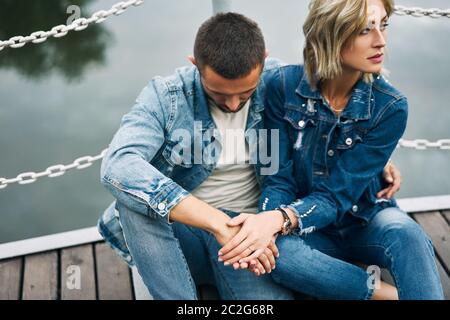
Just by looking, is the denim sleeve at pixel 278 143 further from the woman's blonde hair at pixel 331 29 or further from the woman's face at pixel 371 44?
the woman's face at pixel 371 44

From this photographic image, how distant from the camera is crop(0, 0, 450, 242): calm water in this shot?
3.51m

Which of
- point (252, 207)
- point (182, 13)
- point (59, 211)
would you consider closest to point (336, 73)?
point (252, 207)

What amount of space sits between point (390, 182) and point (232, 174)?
0.47 meters

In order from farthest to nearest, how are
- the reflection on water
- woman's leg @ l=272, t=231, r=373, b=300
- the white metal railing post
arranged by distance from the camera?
the reflection on water
the white metal railing post
woman's leg @ l=272, t=231, r=373, b=300

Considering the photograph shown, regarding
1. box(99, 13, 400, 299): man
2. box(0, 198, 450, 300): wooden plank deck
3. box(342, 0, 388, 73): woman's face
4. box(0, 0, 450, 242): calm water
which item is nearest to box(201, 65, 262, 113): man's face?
box(99, 13, 400, 299): man

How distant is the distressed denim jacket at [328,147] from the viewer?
1.68 meters

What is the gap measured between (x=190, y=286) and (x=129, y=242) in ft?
0.65

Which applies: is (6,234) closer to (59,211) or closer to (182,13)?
(59,211)

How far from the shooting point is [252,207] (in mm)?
1850

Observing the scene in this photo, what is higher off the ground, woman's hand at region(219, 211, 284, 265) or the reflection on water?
the reflection on water

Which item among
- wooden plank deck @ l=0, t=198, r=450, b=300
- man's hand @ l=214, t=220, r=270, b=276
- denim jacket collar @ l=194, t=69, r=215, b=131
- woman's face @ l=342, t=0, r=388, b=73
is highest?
woman's face @ l=342, t=0, r=388, b=73

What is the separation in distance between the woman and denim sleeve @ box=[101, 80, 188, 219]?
0.62 feet

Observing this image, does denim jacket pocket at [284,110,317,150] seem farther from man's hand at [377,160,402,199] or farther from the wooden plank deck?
the wooden plank deck

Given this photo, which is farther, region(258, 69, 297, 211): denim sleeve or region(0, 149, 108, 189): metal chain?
region(0, 149, 108, 189): metal chain
